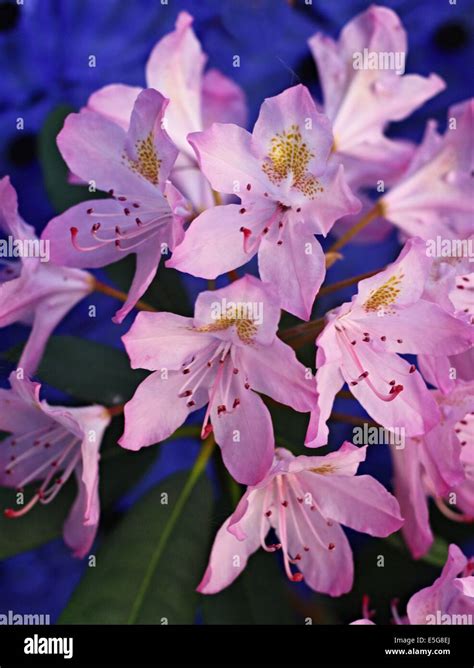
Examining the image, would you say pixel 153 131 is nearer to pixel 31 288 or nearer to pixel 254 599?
pixel 31 288

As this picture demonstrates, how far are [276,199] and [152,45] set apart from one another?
60 cm

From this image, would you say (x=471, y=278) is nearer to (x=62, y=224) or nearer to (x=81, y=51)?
(x=62, y=224)

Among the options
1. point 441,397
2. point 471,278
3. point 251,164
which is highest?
point 251,164

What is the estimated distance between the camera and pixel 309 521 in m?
0.83

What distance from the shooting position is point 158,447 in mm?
1070

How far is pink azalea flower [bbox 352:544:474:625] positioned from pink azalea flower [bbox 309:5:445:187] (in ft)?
1.48

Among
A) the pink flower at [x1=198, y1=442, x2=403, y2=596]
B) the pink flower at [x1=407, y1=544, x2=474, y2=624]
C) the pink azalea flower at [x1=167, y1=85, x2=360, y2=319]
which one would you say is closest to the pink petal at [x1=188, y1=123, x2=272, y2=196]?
the pink azalea flower at [x1=167, y1=85, x2=360, y2=319]

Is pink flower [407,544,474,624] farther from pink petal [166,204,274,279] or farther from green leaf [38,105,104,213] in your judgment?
green leaf [38,105,104,213]

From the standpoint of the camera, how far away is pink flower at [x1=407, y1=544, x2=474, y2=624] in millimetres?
765

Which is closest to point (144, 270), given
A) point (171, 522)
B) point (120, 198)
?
point (120, 198)

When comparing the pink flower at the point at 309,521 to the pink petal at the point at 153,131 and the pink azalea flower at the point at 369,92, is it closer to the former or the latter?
the pink petal at the point at 153,131

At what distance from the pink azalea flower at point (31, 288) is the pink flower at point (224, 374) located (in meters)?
0.17
